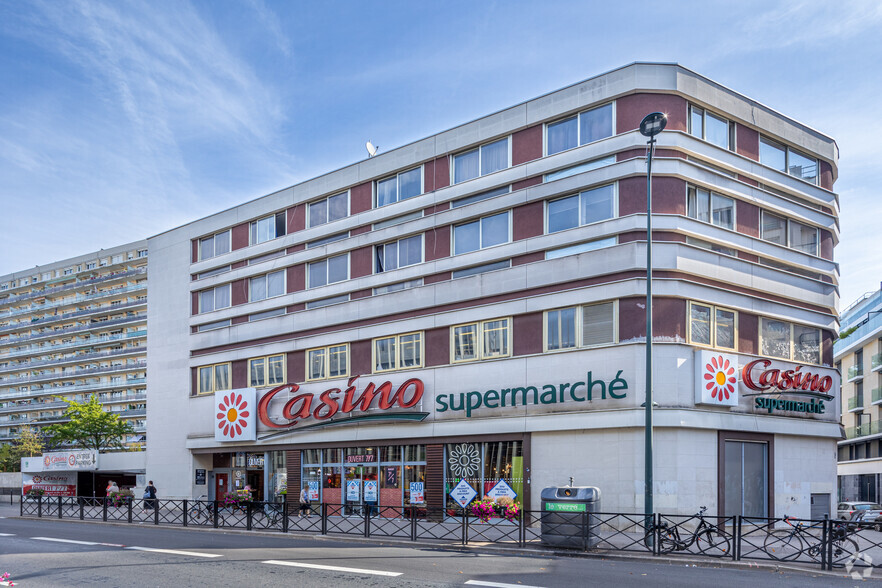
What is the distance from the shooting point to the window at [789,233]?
93.6 feet

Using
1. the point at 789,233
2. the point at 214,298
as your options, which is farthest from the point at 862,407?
the point at 214,298

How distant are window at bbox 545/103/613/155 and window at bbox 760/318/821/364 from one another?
8.47 meters

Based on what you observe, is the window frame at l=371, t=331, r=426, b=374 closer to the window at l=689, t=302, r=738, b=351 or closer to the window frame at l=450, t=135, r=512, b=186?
the window frame at l=450, t=135, r=512, b=186

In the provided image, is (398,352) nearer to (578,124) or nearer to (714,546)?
(578,124)

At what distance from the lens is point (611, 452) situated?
2469 centimetres

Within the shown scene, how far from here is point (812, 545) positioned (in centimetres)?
1727

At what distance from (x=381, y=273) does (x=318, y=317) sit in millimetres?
3986

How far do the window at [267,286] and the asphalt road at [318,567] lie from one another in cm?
1699

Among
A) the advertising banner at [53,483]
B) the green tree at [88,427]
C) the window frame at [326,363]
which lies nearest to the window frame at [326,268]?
the window frame at [326,363]

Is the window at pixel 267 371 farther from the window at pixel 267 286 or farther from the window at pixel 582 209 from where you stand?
the window at pixel 582 209

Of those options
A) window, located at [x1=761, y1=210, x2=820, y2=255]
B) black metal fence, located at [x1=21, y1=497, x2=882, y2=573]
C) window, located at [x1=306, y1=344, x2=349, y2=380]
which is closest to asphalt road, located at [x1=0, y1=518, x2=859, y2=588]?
black metal fence, located at [x1=21, y1=497, x2=882, y2=573]

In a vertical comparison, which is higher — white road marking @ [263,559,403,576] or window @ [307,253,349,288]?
window @ [307,253,349,288]

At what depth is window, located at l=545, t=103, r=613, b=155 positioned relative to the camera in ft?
87.6

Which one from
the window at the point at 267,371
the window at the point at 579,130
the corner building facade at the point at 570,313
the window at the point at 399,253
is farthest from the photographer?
the window at the point at 267,371
